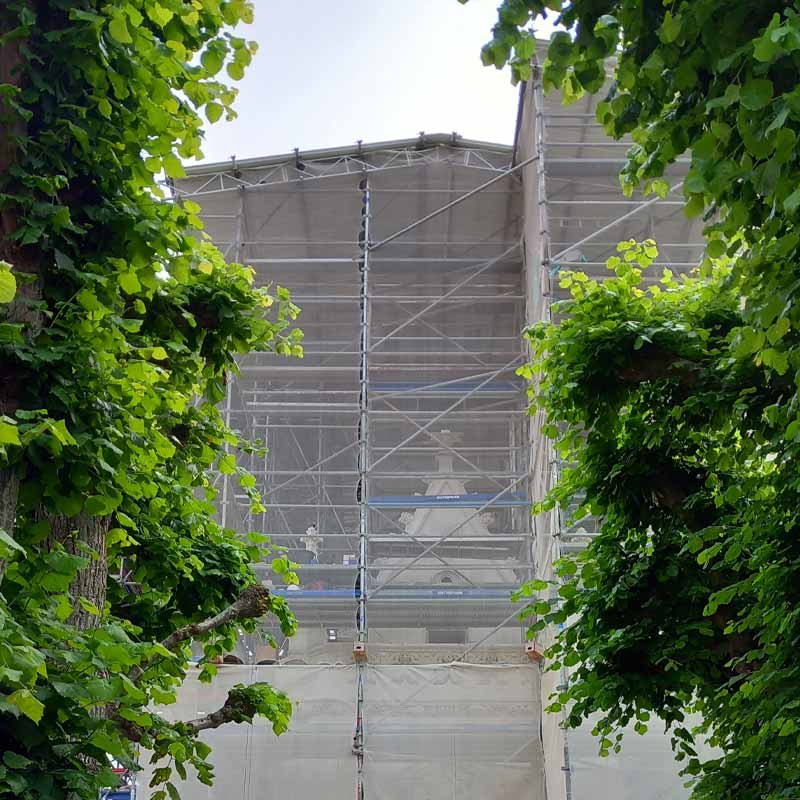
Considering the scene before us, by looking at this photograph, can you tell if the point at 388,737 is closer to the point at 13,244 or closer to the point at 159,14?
the point at 13,244

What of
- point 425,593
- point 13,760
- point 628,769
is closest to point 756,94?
point 13,760

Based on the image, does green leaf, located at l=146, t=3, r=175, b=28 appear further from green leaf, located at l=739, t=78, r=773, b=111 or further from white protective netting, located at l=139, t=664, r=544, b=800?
white protective netting, located at l=139, t=664, r=544, b=800

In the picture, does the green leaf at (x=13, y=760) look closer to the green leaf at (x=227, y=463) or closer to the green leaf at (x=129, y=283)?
the green leaf at (x=129, y=283)

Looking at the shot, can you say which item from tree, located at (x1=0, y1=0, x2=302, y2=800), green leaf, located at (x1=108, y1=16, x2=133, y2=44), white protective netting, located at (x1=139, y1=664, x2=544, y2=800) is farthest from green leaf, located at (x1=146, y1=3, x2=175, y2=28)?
white protective netting, located at (x1=139, y1=664, x2=544, y2=800)

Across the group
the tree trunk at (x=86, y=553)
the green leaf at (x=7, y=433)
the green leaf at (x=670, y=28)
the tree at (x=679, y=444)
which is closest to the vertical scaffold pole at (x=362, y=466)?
the tree at (x=679, y=444)

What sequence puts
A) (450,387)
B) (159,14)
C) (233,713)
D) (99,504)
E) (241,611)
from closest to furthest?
(99,504), (159,14), (241,611), (233,713), (450,387)

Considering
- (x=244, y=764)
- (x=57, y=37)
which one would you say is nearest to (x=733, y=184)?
(x=57, y=37)

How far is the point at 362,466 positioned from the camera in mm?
14594

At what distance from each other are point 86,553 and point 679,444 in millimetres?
3622

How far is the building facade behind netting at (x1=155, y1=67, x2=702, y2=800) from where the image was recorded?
13.3 m

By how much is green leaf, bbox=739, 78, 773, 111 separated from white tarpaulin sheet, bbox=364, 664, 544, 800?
11.2 m

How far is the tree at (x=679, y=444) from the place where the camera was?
3773 millimetres

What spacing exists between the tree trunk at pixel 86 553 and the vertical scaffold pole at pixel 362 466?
878 centimetres

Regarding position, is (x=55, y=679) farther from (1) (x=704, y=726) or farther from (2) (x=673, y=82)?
(1) (x=704, y=726)
